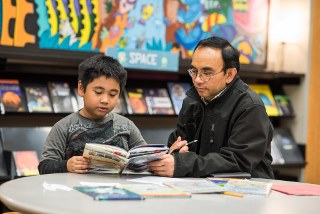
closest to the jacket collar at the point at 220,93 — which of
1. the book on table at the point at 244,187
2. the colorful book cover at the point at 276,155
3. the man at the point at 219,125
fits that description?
the man at the point at 219,125

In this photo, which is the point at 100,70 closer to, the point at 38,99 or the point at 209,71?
the point at 209,71

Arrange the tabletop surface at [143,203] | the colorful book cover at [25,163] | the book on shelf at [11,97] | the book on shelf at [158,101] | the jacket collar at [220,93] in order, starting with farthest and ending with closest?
the book on shelf at [158,101] < the book on shelf at [11,97] < the colorful book cover at [25,163] < the jacket collar at [220,93] < the tabletop surface at [143,203]

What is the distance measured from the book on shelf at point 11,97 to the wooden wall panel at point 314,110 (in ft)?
10.3

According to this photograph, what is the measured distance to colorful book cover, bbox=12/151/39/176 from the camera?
4.21 m

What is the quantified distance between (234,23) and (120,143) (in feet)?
10.4

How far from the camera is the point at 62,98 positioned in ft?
15.2

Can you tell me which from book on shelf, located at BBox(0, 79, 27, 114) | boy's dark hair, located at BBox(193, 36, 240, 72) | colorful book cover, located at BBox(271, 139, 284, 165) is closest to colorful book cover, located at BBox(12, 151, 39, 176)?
book on shelf, located at BBox(0, 79, 27, 114)

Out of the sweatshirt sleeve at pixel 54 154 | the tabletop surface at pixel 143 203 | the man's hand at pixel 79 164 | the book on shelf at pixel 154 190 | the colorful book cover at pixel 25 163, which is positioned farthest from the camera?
the colorful book cover at pixel 25 163

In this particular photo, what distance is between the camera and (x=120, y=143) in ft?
9.65

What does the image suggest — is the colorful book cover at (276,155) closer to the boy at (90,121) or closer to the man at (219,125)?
the man at (219,125)

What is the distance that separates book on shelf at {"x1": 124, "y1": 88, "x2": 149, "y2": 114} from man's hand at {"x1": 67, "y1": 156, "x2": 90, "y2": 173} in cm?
229

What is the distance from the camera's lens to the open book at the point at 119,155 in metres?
2.44

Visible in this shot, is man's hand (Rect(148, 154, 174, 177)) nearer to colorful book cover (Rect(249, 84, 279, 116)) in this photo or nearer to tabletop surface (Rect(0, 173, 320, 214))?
tabletop surface (Rect(0, 173, 320, 214))

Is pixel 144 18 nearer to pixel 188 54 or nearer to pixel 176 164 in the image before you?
pixel 188 54
